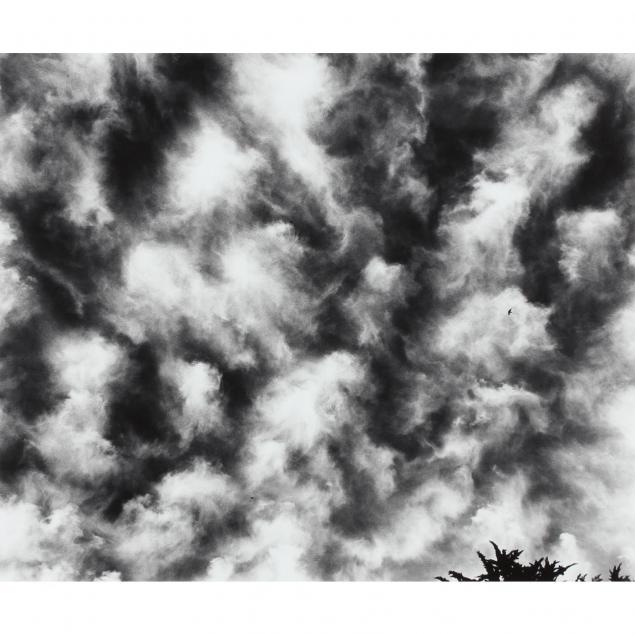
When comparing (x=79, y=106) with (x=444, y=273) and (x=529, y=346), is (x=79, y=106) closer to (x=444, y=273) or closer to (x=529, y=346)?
(x=444, y=273)

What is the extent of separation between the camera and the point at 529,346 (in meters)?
17.0

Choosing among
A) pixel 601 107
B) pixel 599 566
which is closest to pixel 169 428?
pixel 599 566

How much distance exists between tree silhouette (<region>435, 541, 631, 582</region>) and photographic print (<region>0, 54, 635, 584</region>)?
18.1 inches

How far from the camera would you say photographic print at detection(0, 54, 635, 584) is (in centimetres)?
1656

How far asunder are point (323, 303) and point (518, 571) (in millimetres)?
8755

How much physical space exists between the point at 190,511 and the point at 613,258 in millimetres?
13573

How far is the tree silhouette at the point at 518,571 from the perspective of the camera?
1583 centimetres

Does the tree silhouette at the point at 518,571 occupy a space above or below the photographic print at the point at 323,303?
below

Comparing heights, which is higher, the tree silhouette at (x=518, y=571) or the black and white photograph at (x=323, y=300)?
the black and white photograph at (x=323, y=300)

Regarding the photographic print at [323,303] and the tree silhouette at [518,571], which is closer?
the tree silhouette at [518,571]

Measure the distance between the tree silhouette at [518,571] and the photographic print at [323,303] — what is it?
0.46 metres

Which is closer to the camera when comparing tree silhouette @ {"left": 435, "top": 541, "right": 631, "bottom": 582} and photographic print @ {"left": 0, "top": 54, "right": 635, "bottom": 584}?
tree silhouette @ {"left": 435, "top": 541, "right": 631, "bottom": 582}

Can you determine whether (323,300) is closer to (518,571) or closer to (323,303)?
(323,303)

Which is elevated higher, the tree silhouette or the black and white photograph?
the black and white photograph
